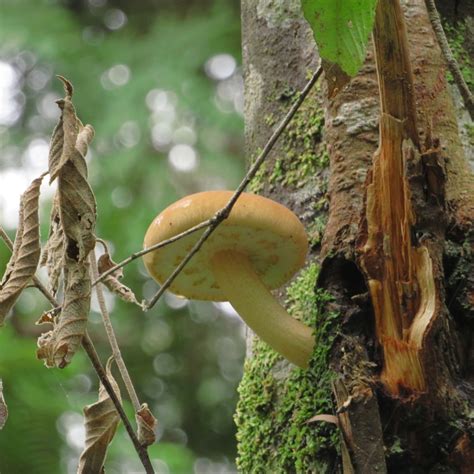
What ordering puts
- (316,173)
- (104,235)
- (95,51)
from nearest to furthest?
(316,173)
(104,235)
(95,51)

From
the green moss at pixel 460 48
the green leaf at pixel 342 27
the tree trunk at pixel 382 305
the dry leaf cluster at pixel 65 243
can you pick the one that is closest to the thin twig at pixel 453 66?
the tree trunk at pixel 382 305

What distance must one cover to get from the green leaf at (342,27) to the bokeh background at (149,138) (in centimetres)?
275

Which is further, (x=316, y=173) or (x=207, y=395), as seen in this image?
(x=207, y=395)

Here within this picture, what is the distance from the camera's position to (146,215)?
13.3 ft

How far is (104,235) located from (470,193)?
283cm

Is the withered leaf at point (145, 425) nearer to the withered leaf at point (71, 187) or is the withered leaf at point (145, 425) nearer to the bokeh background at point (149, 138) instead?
the withered leaf at point (71, 187)

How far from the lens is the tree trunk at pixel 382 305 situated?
3.89 feet

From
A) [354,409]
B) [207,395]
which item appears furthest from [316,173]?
[207,395]

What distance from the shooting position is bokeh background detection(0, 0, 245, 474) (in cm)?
418

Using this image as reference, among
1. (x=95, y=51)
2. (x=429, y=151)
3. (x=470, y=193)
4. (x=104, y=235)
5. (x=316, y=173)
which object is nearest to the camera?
(x=429, y=151)

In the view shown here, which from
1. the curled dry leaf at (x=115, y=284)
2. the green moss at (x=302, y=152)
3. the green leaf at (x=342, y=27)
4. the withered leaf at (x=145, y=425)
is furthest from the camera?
the green moss at (x=302, y=152)

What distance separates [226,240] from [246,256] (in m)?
0.06

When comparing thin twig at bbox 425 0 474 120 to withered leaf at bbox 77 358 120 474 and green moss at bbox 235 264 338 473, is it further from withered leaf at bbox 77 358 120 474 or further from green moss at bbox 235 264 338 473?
withered leaf at bbox 77 358 120 474

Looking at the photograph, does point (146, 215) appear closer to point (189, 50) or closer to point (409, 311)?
point (189, 50)
